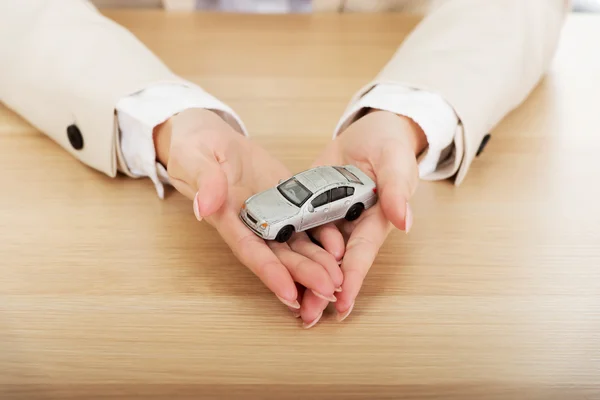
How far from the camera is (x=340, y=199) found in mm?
674

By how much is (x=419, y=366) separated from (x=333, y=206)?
197 millimetres

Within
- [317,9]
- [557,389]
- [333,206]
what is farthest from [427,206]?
[317,9]

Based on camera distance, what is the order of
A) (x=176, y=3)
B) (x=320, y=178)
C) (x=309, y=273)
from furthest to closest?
1. (x=176, y=3)
2. (x=320, y=178)
3. (x=309, y=273)

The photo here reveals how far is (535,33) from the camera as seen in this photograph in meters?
0.99

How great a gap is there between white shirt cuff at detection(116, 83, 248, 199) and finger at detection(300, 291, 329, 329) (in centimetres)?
28

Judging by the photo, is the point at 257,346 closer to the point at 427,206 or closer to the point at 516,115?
the point at 427,206

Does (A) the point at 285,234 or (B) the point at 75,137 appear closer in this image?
(A) the point at 285,234

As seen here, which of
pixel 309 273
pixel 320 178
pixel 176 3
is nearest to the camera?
pixel 309 273

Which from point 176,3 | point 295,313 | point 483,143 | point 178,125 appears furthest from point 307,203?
point 176,3

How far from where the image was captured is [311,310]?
1.98 ft

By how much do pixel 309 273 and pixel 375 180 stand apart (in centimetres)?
19

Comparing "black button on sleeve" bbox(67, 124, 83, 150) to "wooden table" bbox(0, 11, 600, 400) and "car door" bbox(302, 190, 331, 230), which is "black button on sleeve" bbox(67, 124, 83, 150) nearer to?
"wooden table" bbox(0, 11, 600, 400)

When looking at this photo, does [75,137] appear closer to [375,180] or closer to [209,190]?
[209,190]

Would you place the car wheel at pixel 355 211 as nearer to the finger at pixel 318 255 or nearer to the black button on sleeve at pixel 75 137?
the finger at pixel 318 255
